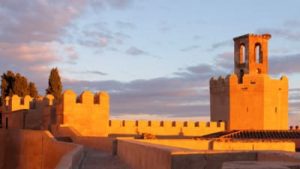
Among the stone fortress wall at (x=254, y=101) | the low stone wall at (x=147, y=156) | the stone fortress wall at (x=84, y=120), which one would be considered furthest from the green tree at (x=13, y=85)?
the low stone wall at (x=147, y=156)

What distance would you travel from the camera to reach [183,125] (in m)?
31.4

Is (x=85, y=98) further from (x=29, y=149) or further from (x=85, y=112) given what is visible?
(x=29, y=149)

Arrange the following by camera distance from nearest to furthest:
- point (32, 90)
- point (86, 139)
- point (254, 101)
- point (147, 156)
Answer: point (147, 156) → point (86, 139) → point (254, 101) → point (32, 90)

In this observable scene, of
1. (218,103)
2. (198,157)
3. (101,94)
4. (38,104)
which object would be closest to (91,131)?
(101,94)

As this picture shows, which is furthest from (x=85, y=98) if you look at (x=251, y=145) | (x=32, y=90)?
(x=32, y=90)

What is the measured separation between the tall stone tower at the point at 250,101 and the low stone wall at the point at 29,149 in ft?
46.0

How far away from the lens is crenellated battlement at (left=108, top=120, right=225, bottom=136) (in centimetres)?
2897

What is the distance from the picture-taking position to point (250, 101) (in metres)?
34.0

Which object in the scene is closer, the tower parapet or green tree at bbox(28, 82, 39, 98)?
the tower parapet

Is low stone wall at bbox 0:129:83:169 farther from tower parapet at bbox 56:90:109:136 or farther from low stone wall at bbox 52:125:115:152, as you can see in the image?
tower parapet at bbox 56:90:109:136

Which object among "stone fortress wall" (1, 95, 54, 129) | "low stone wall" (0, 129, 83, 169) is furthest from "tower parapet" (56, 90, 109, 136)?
"stone fortress wall" (1, 95, 54, 129)

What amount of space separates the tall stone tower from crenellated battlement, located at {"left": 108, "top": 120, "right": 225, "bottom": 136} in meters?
1.84

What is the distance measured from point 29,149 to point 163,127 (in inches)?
336

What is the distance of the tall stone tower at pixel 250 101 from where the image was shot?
1331 inches
